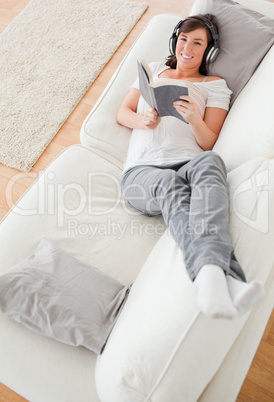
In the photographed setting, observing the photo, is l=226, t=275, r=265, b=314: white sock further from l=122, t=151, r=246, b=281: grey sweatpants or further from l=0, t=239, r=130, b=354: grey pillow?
l=0, t=239, r=130, b=354: grey pillow

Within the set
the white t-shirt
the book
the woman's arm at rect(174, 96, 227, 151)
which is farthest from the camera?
the white t-shirt

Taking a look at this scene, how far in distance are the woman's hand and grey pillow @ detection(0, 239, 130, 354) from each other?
2.12 ft

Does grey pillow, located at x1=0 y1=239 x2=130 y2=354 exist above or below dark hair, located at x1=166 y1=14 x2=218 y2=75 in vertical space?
below

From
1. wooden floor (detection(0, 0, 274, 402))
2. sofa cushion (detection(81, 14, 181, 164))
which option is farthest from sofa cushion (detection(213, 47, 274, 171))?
wooden floor (detection(0, 0, 274, 402))

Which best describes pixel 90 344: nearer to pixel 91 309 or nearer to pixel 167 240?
pixel 91 309

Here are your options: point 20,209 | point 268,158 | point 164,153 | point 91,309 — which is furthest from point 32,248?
point 268,158

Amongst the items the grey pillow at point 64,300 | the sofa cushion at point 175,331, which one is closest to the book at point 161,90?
the sofa cushion at point 175,331

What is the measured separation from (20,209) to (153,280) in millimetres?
628

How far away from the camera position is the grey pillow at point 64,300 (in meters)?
1.03

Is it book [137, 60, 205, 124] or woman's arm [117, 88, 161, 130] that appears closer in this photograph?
book [137, 60, 205, 124]

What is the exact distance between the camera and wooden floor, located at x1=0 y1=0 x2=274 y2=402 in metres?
1.39

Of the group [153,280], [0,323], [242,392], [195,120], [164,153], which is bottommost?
[242,392]

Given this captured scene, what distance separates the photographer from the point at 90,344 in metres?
1.03

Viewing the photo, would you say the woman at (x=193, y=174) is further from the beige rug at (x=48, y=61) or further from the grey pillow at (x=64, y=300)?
the beige rug at (x=48, y=61)
